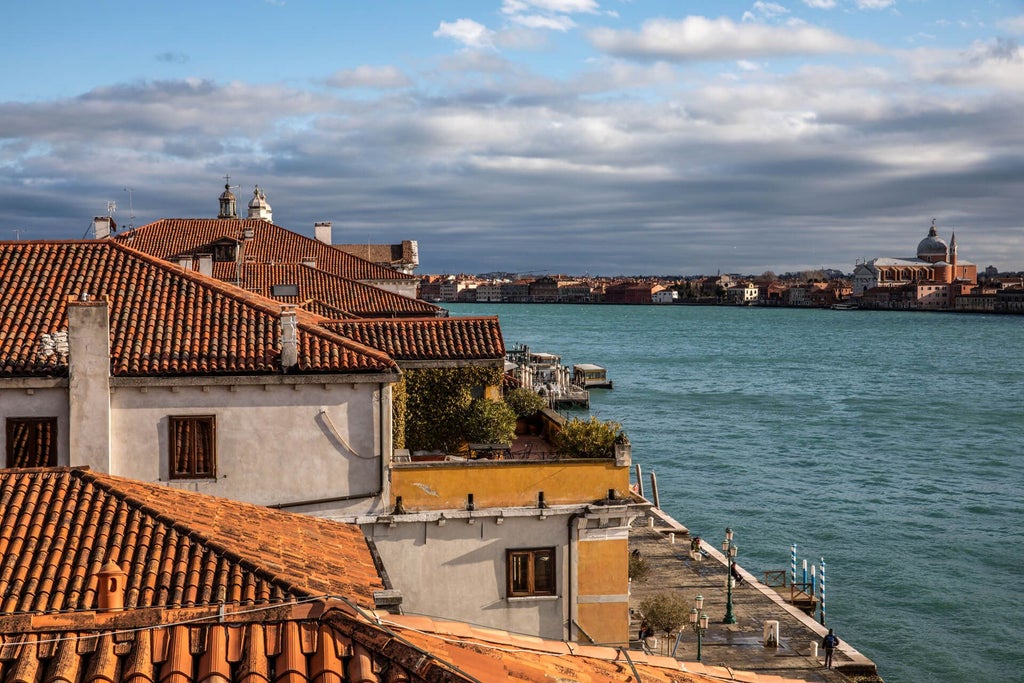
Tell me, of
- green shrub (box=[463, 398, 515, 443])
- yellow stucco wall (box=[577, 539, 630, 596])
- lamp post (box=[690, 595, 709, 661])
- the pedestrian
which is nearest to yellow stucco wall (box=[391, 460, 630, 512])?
yellow stucco wall (box=[577, 539, 630, 596])

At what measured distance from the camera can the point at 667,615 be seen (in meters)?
21.9

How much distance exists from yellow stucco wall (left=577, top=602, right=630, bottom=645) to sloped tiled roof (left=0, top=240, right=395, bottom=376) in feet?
16.9

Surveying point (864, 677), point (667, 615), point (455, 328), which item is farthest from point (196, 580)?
point (864, 677)

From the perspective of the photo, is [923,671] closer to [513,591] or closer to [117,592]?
[513,591]

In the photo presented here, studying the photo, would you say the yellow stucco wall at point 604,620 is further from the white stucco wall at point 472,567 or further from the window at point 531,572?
the window at point 531,572

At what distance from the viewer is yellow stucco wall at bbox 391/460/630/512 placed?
16.1 m

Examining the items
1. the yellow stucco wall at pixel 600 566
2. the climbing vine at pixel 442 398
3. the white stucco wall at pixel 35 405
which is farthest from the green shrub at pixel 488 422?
the white stucco wall at pixel 35 405

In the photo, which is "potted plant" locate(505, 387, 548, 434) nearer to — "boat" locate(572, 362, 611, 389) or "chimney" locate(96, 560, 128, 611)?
"chimney" locate(96, 560, 128, 611)

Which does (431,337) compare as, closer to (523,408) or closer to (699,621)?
(523,408)

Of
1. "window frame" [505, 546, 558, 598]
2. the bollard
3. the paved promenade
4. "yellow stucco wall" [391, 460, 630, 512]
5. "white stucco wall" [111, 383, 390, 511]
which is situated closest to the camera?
"white stucco wall" [111, 383, 390, 511]

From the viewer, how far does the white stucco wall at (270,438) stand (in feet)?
49.3

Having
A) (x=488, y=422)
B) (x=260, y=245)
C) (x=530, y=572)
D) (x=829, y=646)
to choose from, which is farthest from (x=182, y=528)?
(x=260, y=245)

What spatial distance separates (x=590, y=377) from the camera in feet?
290

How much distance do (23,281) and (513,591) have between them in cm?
947
